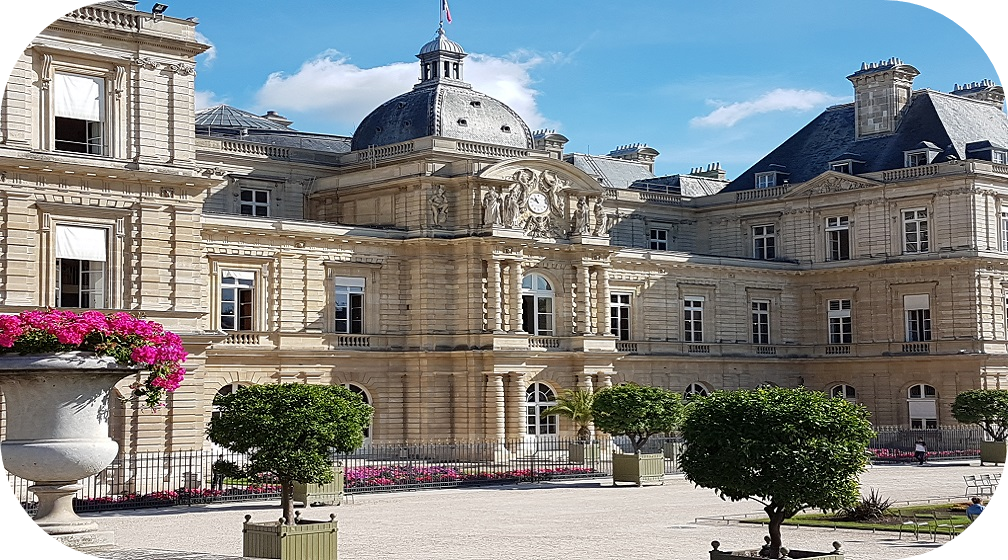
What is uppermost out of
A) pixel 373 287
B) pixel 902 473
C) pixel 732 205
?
pixel 732 205

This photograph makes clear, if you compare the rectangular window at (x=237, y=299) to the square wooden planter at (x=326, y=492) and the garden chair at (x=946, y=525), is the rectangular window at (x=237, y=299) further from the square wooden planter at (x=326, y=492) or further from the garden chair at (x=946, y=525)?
the garden chair at (x=946, y=525)

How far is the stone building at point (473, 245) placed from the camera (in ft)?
111

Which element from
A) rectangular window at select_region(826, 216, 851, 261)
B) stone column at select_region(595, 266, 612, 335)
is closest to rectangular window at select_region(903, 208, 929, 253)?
rectangular window at select_region(826, 216, 851, 261)

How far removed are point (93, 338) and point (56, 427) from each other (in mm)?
1170

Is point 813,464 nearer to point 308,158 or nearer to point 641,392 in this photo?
point 641,392

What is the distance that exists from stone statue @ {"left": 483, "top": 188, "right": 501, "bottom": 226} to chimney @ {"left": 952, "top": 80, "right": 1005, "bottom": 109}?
84.4ft

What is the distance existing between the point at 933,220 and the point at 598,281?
566 inches

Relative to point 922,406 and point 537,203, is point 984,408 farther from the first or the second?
point 537,203

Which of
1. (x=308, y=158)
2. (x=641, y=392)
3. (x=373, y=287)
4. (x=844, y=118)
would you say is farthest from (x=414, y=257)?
(x=844, y=118)

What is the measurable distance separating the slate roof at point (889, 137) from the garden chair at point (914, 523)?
32318 millimetres

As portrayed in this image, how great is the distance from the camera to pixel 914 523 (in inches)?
981

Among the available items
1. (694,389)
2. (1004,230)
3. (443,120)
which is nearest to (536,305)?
(443,120)

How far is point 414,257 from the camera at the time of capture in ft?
154

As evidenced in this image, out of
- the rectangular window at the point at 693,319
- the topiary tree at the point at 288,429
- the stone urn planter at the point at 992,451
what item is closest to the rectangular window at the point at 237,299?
the topiary tree at the point at 288,429
